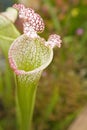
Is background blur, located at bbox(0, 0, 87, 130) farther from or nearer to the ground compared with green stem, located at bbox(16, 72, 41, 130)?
farther from the ground

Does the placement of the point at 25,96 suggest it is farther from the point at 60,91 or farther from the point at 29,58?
the point at 60,91

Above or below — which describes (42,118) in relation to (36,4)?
below

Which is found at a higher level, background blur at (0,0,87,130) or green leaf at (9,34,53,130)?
background blur at (0,0,87,130)

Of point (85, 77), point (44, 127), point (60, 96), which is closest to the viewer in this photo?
point (44, 127)

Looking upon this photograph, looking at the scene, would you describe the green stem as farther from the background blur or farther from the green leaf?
the background blur

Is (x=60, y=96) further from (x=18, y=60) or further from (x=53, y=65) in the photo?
(x=18, y=60)

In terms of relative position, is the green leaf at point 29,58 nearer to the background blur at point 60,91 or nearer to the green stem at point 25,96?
the green stem at point 25,96

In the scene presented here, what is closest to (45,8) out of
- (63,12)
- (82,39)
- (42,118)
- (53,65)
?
(63,12)

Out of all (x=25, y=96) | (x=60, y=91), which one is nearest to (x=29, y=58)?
(x=25, y=96)

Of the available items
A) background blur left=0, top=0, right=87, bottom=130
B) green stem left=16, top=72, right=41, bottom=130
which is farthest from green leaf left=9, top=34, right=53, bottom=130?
background blur left=0, top=0, right=87, bottom=130

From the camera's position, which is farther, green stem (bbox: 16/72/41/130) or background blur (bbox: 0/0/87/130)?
background blur (bbox: 0/0/87/130)

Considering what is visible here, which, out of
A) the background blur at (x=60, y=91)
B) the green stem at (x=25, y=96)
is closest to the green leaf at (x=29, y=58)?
the green stem at (x=25, y=96)
